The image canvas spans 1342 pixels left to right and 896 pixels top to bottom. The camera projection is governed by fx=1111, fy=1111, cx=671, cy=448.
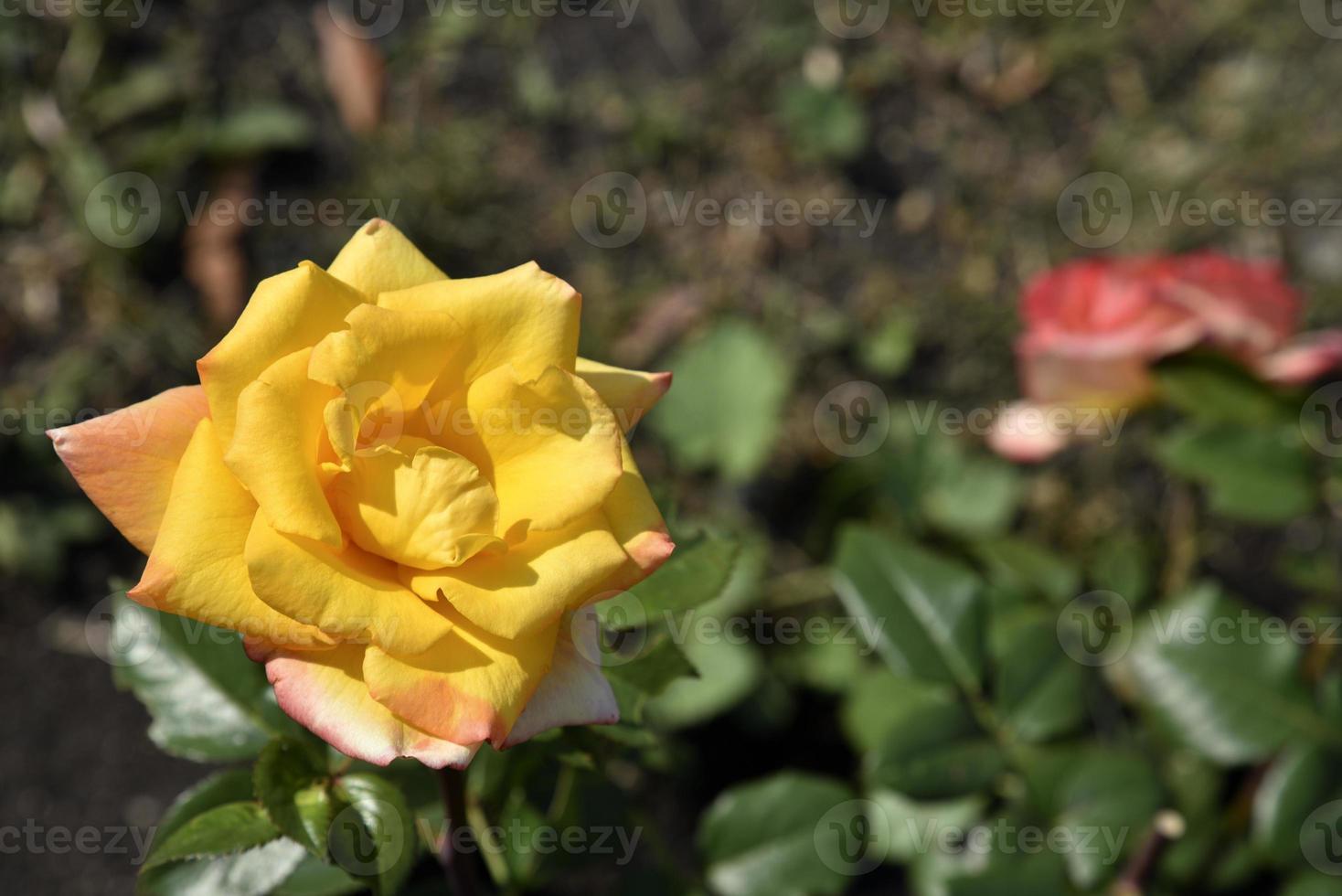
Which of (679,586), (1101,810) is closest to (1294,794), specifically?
(1101,810)

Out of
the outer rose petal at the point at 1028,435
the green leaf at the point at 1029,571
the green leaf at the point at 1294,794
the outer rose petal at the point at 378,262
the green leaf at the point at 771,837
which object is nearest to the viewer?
the outer rose petal at the point at 378,262

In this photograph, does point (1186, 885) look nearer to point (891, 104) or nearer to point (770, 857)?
point (770, 857)

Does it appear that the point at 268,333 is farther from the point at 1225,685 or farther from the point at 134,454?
the point at 1225,685

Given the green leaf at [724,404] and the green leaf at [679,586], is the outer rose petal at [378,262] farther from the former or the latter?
the green leaf at [724,404]

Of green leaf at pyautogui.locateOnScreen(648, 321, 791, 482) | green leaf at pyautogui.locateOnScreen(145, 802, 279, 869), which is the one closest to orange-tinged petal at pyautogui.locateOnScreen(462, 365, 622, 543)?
green leaf at pyautogui.locateOnScreen(145, 802, 279, 869)

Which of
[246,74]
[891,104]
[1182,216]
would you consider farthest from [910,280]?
[246,74]

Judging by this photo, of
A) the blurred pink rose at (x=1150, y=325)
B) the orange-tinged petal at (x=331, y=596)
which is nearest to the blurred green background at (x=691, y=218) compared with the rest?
the blurred pink rose at (x=1150, y=325)
